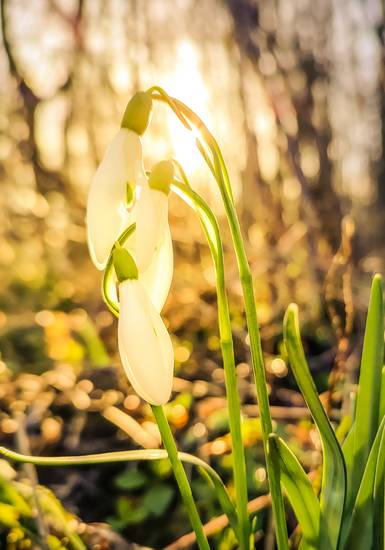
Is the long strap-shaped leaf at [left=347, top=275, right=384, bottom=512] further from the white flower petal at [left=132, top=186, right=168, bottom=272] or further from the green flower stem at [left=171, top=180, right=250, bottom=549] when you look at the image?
the white flower petal at [left=132, top=186, right=168, bottom=272]

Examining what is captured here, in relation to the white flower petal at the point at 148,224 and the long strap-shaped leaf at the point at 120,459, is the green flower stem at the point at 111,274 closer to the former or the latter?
the white flower petal at the point at 148,224

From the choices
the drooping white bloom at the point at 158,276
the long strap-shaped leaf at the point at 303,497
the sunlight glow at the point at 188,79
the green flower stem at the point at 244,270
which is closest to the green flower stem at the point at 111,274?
the drooping white bloom at the point at 158,276

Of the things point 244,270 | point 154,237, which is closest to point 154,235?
point 154,237

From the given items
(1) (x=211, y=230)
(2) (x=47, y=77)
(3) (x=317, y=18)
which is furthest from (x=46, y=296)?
(1) (x=211, y=230)

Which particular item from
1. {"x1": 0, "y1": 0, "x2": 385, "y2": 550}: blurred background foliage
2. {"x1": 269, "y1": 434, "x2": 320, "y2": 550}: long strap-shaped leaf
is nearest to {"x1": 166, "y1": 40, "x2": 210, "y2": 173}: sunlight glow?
{"x1": 0, "y1": 0, "x2": 385, "y2": 550}: blurred background foliage

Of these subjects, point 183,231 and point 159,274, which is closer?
point 159,274

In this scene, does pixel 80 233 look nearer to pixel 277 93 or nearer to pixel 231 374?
pixel 277 93

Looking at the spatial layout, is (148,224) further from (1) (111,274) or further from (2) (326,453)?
(2) (326,453)
